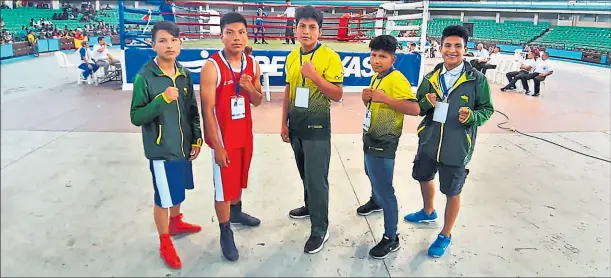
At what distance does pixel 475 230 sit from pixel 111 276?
241 cm

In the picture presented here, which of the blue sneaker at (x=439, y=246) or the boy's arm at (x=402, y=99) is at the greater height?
the boy's arm at (x=402, y=99)

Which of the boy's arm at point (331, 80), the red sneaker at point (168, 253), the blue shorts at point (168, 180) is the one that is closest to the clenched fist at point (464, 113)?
the boy's arm at point (331, 80)

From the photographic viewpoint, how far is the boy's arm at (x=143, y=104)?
7.24 feet

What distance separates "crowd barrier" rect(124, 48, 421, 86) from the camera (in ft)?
24.8

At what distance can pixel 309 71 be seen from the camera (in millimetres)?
2350

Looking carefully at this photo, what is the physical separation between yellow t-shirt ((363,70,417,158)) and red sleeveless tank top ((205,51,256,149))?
Answer: 2.51 feet

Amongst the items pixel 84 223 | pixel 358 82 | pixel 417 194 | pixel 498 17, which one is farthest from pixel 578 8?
pixel 84 223

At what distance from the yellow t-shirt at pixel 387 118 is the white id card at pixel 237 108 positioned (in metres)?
0.79

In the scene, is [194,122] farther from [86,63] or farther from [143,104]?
A: [86,63]

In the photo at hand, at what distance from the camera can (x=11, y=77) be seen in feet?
4.01

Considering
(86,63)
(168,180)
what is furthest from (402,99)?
(86,63)

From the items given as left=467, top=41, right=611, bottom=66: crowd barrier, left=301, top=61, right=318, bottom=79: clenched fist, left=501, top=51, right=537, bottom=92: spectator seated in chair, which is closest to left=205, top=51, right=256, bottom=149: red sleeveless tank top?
left=301, top=61, right=318, bottom=79: clenched fist

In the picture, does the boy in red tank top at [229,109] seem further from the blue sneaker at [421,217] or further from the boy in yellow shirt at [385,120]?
the blue sneaker at [421,217]

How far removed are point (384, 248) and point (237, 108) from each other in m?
1.26
